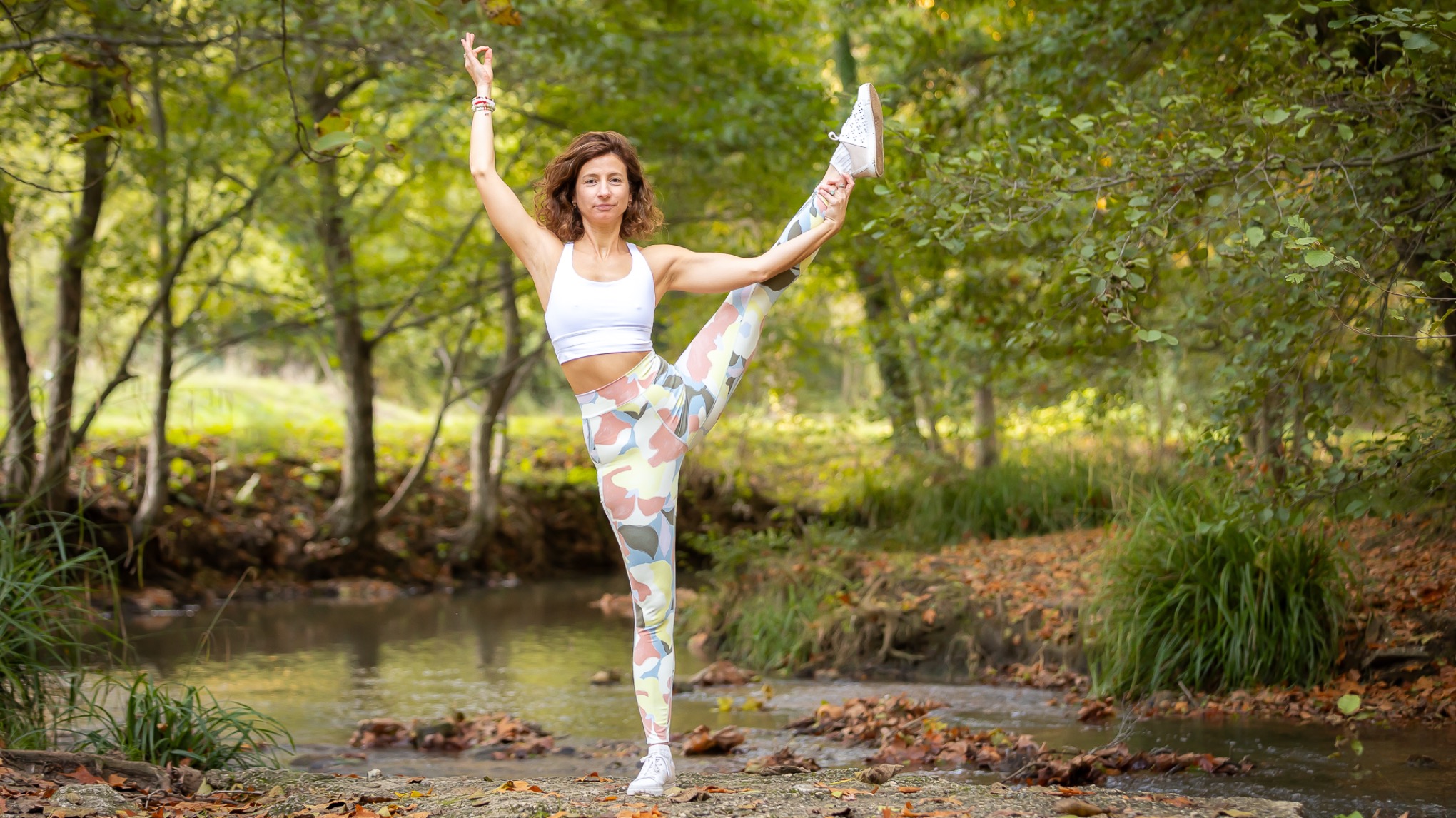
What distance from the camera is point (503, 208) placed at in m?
3.95

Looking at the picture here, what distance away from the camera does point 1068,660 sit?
6.99 metres

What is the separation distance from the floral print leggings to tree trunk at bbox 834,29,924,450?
22.2 ft

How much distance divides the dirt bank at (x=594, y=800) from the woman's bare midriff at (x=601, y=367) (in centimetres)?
137

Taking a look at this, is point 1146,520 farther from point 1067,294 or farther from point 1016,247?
point 1016,247

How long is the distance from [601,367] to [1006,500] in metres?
7.49

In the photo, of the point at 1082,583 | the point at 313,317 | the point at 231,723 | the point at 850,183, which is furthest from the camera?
the point at 313,317

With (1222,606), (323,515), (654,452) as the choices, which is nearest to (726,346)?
(654,452)

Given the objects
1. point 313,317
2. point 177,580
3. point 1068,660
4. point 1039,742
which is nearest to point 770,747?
point 1039,742

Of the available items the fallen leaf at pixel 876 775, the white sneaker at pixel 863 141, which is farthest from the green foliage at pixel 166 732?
the white sneaker at pixel 863 141

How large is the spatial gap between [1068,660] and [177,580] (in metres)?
8.89

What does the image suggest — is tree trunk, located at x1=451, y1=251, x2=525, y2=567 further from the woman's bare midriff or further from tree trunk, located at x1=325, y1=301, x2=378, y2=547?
the woman's bare midriff

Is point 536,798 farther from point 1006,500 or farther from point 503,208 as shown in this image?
point 1006,500

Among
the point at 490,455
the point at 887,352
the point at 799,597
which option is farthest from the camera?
the point at 490,455

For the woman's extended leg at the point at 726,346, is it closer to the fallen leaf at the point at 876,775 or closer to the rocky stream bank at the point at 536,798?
the rocky stream bank at the point at 536,798
